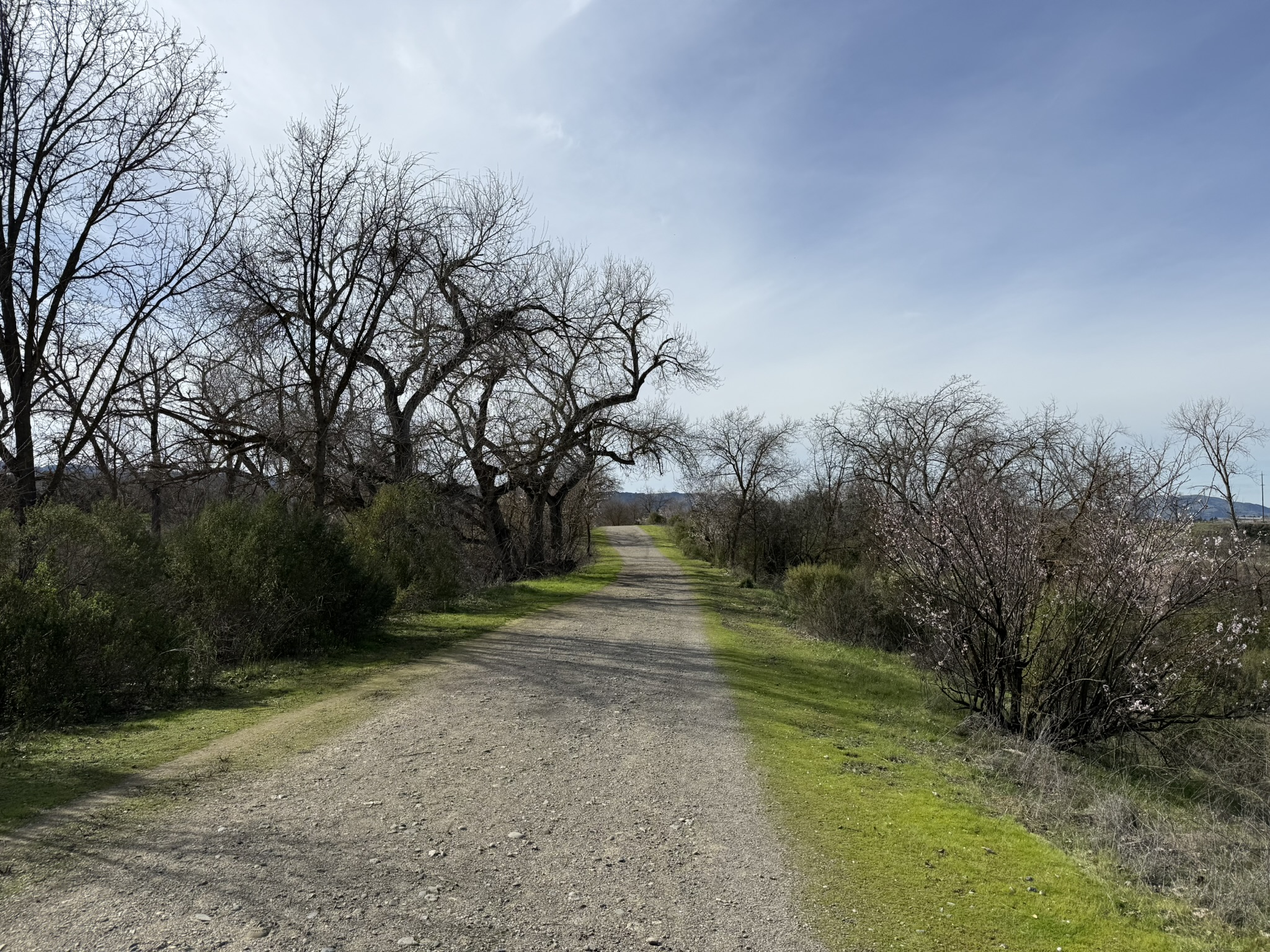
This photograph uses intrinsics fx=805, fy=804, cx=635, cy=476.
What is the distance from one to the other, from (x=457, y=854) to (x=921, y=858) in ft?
9.14

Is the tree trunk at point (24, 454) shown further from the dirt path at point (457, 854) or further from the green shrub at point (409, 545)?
the dirt path at point (457, 854)

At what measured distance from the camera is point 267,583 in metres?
11.0

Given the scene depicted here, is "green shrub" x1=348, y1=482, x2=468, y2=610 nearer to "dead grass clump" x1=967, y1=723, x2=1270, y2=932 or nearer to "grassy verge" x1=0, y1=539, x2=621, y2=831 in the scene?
"grassy verge" x1=0, y1=539, x2=621, y2=831

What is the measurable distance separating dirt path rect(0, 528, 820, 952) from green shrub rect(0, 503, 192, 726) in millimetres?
2598

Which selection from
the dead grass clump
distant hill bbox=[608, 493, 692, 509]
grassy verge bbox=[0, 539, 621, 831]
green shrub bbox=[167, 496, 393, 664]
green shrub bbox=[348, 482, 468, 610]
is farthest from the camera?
distant hill bbox=[608, 493, 692, 509]

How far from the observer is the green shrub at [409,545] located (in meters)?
16.1

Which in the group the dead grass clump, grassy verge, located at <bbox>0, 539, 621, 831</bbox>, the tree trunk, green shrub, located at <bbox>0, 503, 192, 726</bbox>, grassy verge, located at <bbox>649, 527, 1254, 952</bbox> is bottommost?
the dead grass clump

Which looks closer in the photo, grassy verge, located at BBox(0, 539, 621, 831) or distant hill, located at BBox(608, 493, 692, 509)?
grassy verge, located at BBox(0, 539, 621, 831)

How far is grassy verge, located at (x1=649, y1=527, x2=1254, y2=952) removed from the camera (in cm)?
406

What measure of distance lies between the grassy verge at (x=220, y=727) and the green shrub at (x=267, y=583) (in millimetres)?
603

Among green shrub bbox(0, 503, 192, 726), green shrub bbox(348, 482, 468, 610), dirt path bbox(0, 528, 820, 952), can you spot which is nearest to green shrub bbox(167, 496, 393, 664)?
green shrub bbox(0, 503, 192, 726)

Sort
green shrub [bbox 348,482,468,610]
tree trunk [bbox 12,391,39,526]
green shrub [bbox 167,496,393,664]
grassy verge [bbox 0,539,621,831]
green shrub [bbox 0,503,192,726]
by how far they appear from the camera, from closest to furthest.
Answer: grassy verge [bbox 0,539,621,831] → green shrub [bbox 0,503,192,726] → green shrub [bbox 167,496,393,664] → tree trunk [bbox 12,391,39,526] → green shrub [bbox 348,482,468,610]

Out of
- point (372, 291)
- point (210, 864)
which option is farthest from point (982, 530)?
point (372, 291)

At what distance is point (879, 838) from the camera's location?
5.22 meters
